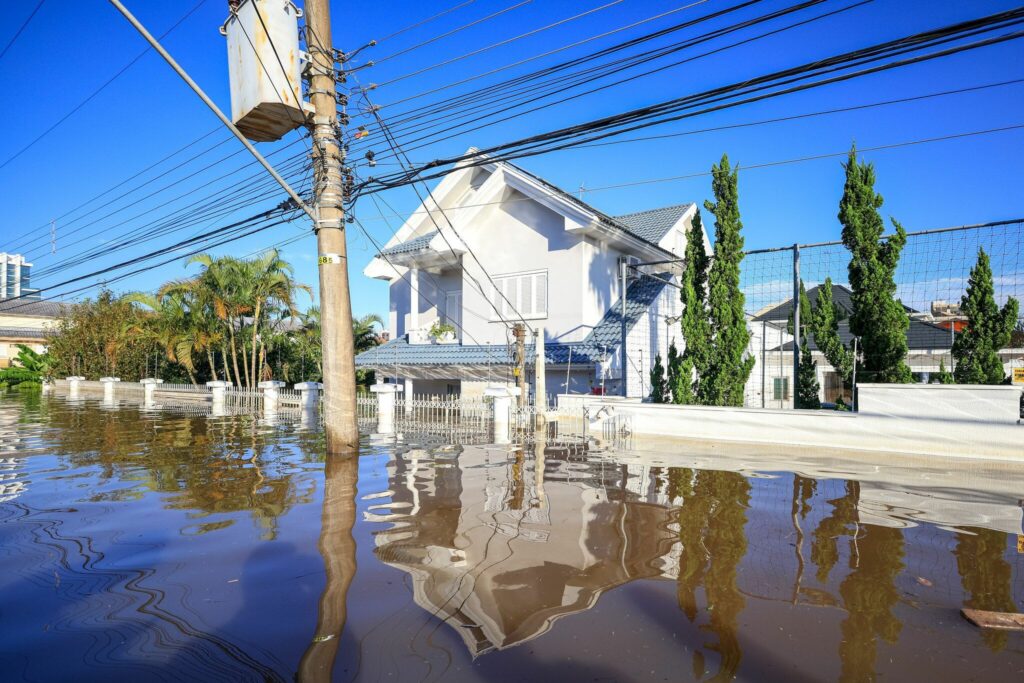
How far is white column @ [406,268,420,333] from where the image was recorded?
803 inches

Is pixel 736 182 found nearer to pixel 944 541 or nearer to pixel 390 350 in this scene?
pixel 944 541

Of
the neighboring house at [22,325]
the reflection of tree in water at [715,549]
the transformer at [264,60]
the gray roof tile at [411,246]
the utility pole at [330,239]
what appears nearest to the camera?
the reflection of tree in water at [715,549]

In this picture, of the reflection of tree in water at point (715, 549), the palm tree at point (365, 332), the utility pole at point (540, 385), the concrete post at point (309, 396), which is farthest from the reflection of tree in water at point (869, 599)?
the palm tree at point (365, 332)

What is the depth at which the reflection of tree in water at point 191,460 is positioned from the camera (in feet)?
24.0

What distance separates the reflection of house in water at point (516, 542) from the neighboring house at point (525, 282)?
8.14 meters

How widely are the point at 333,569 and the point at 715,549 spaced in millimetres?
3343

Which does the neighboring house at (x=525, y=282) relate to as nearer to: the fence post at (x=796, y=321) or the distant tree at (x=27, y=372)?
the fence post at (x=796, y=321)

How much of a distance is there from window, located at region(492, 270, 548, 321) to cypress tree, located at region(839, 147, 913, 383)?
8.27 m

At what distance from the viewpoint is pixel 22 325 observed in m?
58.4

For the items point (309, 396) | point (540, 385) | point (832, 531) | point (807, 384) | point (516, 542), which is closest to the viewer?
point (516, 542)

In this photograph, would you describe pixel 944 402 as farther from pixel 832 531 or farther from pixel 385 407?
pixel 385 407

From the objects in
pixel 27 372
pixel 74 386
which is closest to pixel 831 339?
pixel 74 386

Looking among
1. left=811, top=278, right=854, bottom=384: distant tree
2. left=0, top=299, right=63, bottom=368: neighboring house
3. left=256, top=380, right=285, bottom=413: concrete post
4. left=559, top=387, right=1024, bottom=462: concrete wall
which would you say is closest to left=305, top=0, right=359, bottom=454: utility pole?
left=559, top=387, right=1024, bottom=462: concrete wall

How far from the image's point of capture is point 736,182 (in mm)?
12844
